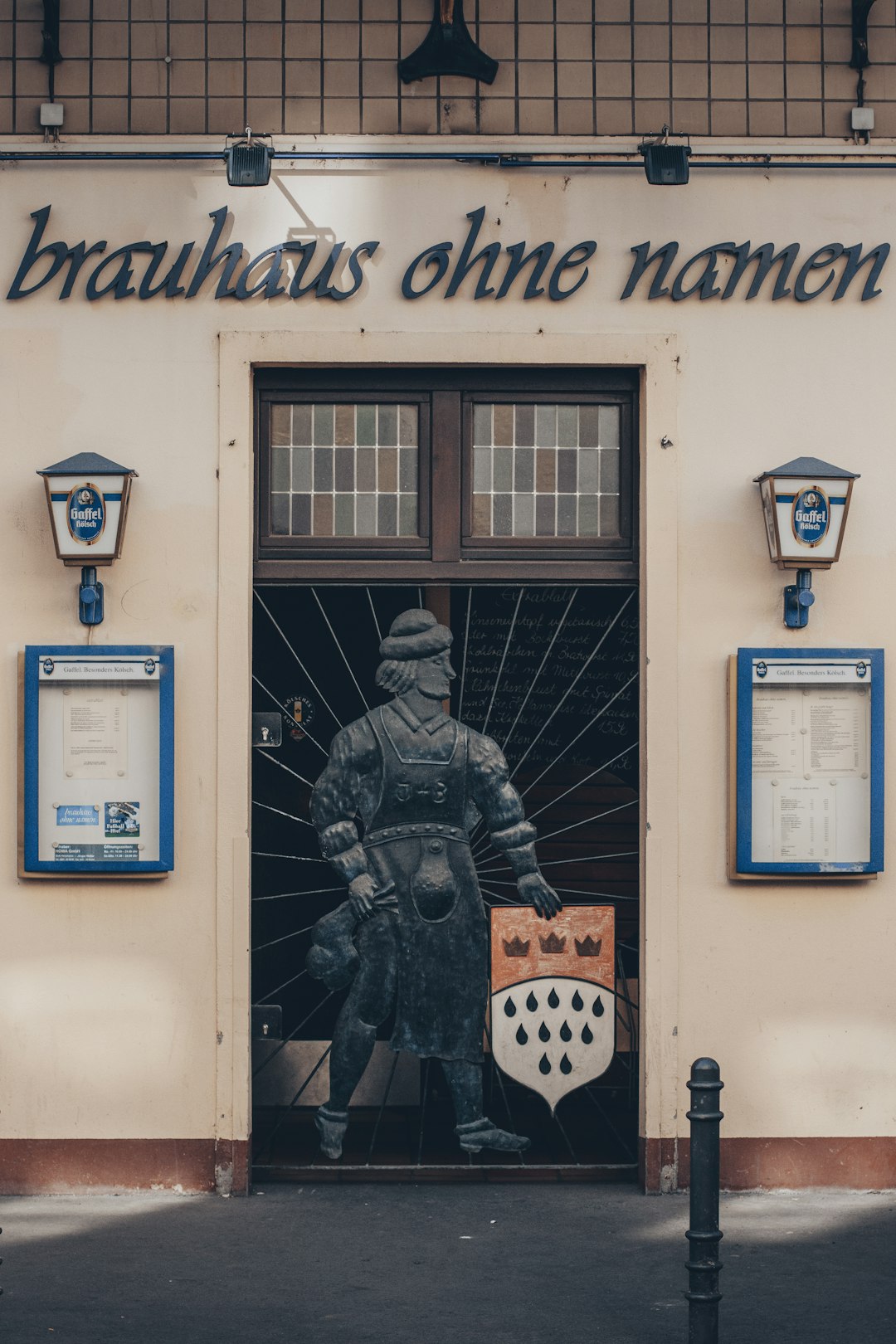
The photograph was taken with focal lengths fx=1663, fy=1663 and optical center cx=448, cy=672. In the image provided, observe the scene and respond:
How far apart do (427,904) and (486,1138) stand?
1.12 m

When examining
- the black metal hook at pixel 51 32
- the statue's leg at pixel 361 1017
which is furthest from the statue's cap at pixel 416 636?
the black metal hook at pixel 51 32

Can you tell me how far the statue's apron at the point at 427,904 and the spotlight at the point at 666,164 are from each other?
273 cm

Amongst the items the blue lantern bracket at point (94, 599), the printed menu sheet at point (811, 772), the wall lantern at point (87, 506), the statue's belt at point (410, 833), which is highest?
the wall lantern at point (87, 506)

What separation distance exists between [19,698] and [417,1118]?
2.68 meters

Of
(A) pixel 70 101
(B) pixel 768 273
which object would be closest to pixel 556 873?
(B) pixel 768 273

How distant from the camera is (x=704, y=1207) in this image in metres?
5.45

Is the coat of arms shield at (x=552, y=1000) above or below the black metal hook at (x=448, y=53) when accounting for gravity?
below

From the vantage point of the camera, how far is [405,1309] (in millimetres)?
6059

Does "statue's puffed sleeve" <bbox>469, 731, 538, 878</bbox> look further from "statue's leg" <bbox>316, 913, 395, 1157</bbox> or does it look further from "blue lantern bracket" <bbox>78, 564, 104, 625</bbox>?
"blue lantern bracket" <bbox>78, 564, 104, 625</bbox>

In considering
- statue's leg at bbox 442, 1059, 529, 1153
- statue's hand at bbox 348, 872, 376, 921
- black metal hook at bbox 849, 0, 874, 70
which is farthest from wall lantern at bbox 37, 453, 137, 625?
black metal hook at bbox 849, 0, 874, 70

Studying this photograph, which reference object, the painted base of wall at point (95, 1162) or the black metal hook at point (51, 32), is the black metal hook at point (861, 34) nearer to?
the black metal hook at point (51, 32)

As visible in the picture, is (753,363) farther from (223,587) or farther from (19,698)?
(19,698)

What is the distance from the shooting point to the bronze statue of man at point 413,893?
768cm

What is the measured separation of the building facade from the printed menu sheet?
0.17 ft
